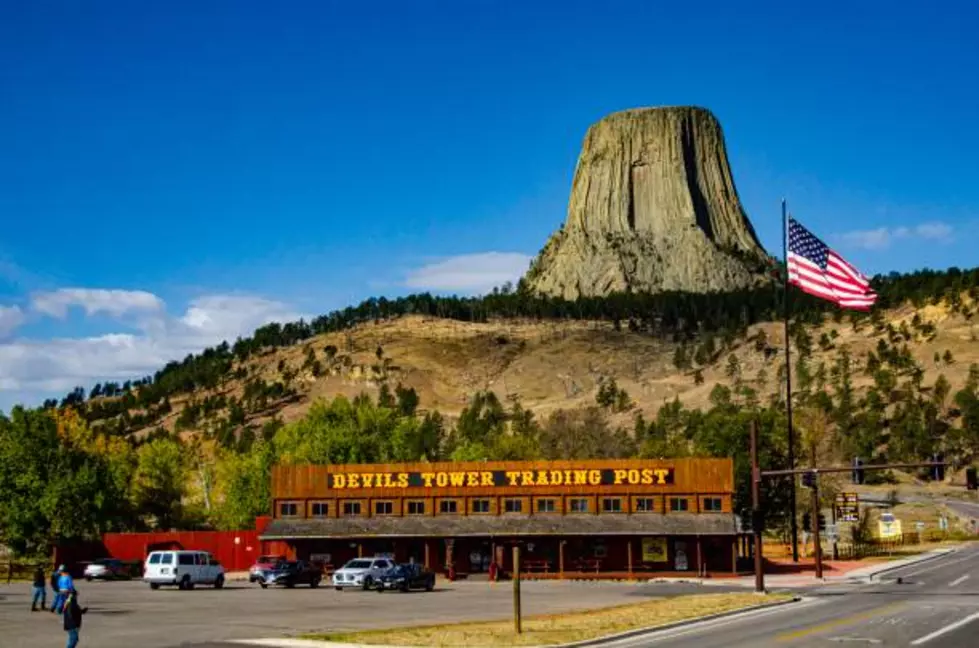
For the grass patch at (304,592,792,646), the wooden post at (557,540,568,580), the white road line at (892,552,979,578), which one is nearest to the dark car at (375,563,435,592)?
the wooden post at (557,540,568,580)

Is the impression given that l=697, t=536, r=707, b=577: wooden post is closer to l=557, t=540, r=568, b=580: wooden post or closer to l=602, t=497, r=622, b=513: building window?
l=602, t=497, r=622, b=513: building window

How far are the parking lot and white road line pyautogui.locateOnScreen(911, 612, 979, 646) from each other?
45.2 feet

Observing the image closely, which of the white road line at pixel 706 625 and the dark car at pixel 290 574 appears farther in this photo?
the dark car at pixel 290 574

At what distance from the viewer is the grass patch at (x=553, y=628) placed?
102 ft

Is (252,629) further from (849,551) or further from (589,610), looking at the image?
(849,551)

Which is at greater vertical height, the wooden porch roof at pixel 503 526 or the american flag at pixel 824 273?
the american flag at pixel 824 273

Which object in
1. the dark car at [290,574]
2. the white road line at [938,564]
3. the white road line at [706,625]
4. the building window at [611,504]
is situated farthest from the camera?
the building window at [611,504]

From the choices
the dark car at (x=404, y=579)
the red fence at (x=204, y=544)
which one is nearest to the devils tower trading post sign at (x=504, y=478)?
the red fence at (x=204, y=544)

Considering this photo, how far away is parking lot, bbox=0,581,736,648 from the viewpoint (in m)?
33.2

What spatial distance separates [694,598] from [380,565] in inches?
658

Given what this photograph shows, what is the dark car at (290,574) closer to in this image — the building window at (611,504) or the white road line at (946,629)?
the building window at (611,504)

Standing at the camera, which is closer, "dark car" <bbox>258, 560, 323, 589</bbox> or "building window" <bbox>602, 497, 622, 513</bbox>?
"dark car" <bbox>258, 560, 323, 589</bbox>

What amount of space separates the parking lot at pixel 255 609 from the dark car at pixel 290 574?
80 cm

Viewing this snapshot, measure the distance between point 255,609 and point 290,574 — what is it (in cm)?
1653
